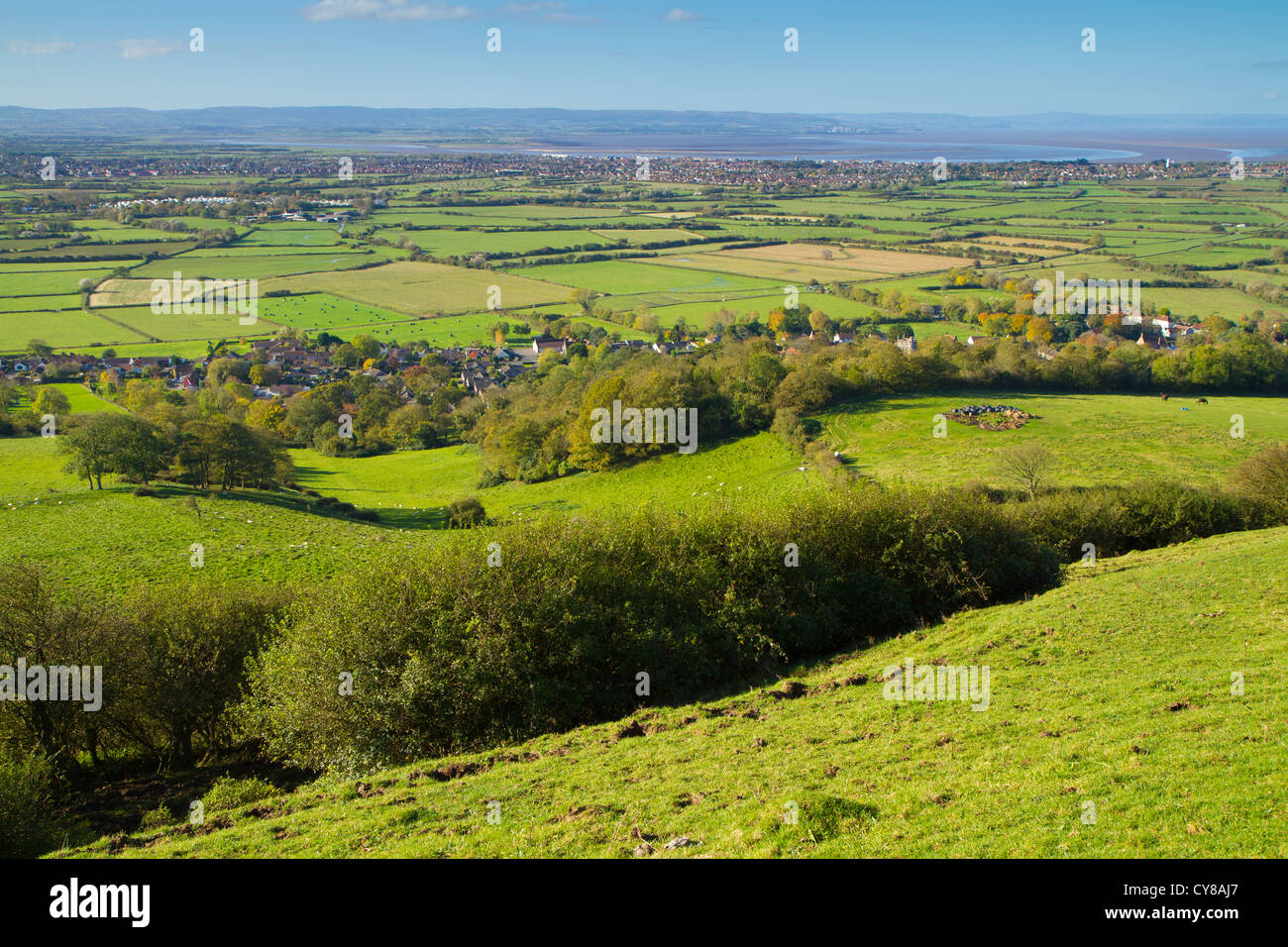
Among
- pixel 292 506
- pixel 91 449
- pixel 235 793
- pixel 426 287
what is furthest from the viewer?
pixel 426 287

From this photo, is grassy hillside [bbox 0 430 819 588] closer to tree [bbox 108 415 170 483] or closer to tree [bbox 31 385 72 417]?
tree [bbox 108 415 170 483]

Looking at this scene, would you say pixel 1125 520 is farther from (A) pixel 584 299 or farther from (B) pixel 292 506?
(A) pixel 584 299

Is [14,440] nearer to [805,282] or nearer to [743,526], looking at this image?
[743,526]

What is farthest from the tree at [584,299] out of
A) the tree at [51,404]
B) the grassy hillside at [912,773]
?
the grassy hillside at [912,773]

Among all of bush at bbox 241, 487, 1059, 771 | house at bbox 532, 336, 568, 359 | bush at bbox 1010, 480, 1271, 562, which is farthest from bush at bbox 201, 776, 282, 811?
house at bbox 532, 336, 568, 359

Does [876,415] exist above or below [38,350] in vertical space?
below

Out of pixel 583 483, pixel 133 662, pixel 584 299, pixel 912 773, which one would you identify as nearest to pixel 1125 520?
pixel 912 773
